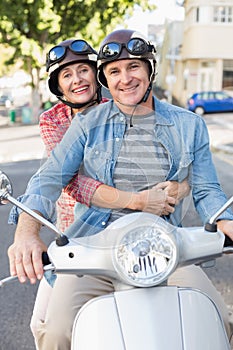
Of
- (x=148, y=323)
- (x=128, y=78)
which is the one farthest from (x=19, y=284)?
(x=148, y=323)

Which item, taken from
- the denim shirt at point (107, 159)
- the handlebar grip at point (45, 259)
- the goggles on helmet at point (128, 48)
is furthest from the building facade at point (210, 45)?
the handlebar grip at point (45, 259)

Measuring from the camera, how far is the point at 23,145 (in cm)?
1579

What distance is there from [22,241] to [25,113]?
25334 mm

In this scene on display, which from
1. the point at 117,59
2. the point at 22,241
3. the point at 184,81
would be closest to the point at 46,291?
the point at 22,241

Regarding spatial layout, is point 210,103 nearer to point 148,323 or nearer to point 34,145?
point 34,145

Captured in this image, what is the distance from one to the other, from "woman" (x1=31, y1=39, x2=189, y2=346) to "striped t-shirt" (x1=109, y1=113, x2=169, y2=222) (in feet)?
0.10

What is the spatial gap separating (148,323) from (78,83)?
4.48 ft

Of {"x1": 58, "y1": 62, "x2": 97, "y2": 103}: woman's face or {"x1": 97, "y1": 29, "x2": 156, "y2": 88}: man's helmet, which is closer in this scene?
{"x1": 97, "y1": 29, "x2": 156, "y2": 88}: man's helmet

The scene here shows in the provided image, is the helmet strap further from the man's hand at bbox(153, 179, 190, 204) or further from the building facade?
the building facade

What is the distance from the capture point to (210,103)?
28406 mm

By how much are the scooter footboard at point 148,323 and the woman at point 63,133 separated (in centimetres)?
29

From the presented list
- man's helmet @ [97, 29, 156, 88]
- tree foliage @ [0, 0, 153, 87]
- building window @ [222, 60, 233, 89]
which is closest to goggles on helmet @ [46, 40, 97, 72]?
man's helmet @ [97, 29, 156, 88]

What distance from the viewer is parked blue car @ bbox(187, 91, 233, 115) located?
28406mm

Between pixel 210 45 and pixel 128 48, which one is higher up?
pixel 128 48
